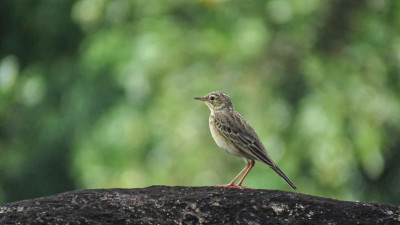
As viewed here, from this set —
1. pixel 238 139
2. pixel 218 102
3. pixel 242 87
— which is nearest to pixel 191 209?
pixel 238 139

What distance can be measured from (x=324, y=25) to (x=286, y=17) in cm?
72

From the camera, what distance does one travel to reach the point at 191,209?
21.4 feet

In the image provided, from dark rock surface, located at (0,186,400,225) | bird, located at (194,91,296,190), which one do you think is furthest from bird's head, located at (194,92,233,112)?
dark rock surface, located at (0,186,400,225)

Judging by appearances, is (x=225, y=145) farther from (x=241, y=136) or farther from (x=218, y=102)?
(x=218, y=102)

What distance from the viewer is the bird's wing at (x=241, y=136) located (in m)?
8.76

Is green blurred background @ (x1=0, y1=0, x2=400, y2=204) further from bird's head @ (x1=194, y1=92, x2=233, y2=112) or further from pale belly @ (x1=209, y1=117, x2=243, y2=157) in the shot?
pale belly @ (x1=209, y1=117, x2=243, y2=157)

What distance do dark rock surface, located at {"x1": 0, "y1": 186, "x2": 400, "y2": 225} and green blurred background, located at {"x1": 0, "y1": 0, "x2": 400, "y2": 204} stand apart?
6.94 m

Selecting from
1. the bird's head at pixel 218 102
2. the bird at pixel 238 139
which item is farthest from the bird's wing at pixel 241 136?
the bird's head at pixel 218 102

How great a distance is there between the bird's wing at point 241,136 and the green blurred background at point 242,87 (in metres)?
4.40

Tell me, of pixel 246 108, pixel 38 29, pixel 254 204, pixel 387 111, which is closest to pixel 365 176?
pixel 387 111

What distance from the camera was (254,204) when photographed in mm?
6637

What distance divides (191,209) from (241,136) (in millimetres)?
2582

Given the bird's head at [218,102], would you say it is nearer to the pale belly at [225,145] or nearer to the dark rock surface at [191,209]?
the pale belly at [225,145]

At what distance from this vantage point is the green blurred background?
46.1ft
